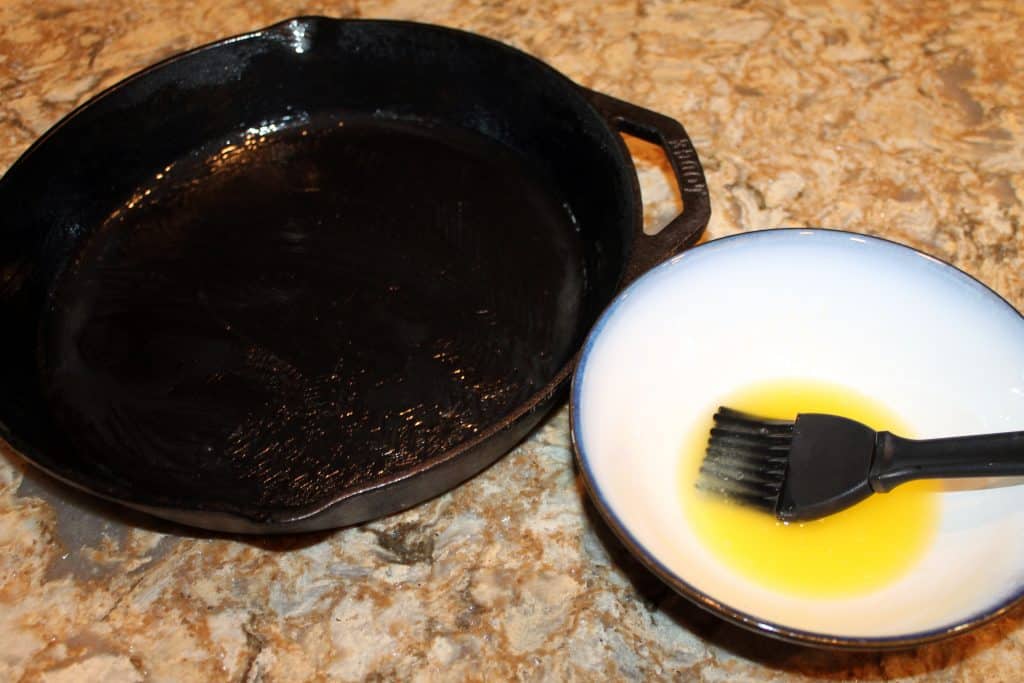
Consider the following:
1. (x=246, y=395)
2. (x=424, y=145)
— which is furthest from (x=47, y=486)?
(x=424, y=145)

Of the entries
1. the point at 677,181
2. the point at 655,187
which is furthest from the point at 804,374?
the point at 655,187

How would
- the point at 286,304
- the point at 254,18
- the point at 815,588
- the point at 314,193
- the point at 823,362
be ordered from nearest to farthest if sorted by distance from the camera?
the point at 815,588 → the point at 823,362 → the point at 286,304 → the point at 314,193 → the point at 254,18

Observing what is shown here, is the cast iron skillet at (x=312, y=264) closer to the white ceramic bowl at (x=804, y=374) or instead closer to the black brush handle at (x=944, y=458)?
the white ceramic bowl at (x=804, y=374)

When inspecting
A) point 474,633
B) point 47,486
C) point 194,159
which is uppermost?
point 194,159

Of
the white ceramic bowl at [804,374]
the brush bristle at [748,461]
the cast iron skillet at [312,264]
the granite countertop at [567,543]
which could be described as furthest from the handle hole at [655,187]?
the brush bristle at [748,461]

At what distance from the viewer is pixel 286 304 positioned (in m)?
1.18

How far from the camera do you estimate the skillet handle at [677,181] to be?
972 mm

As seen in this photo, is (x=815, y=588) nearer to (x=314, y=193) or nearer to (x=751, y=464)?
(x=751, y=464)

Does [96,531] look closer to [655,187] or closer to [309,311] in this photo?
[309,311]

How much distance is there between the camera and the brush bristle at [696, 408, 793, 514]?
876mm

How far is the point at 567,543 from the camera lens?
968 millimetres

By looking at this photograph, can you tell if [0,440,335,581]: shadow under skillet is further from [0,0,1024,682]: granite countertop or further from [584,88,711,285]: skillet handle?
[584,88,711,285]: skillet handle

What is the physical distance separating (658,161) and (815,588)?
0.73 meters

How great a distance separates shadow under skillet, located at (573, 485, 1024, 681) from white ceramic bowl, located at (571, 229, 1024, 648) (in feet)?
0.27
